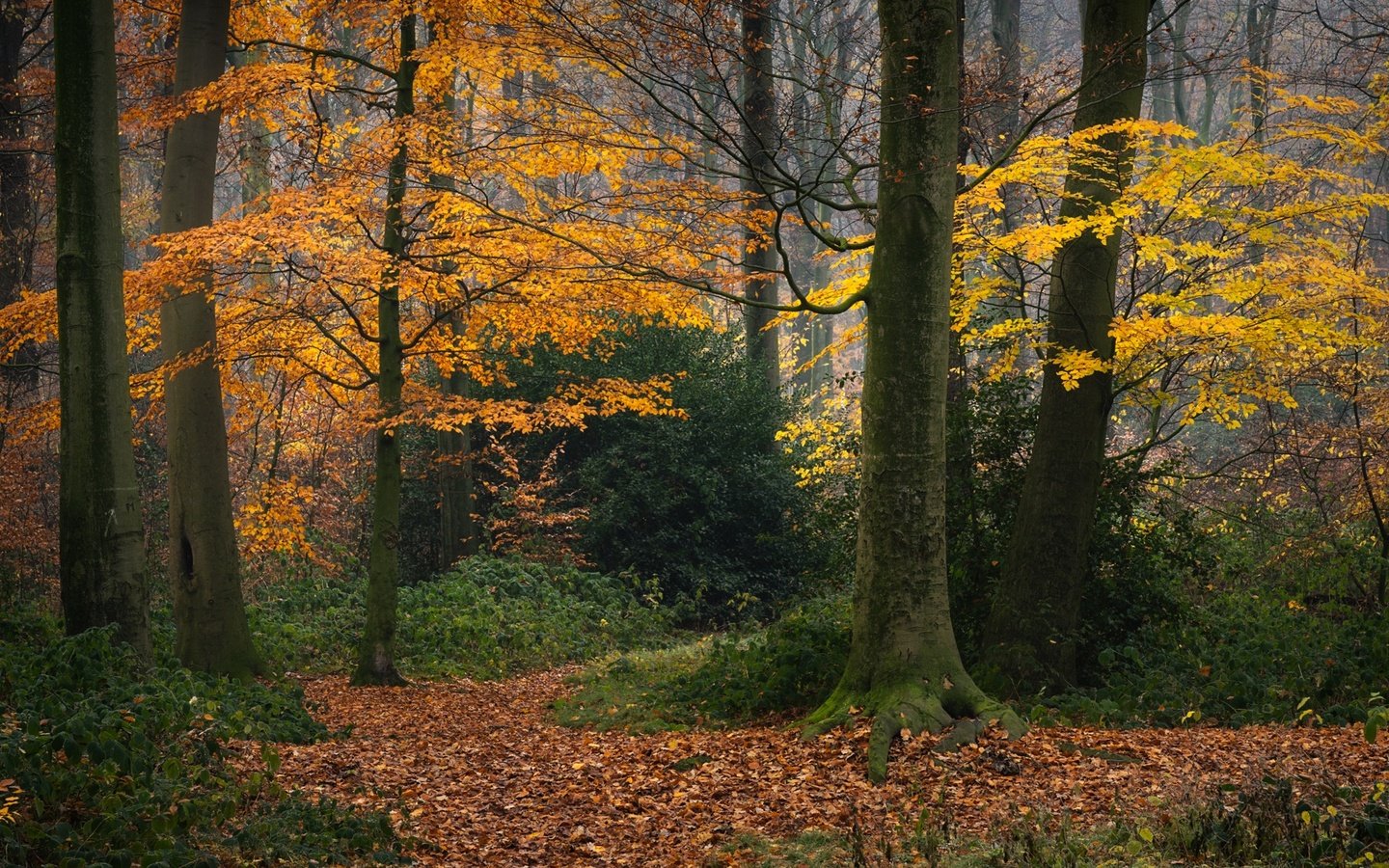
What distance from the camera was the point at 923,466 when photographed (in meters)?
6.90

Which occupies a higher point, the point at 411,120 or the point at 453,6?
the point at 453,6

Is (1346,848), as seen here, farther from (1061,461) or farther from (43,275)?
(43,275)

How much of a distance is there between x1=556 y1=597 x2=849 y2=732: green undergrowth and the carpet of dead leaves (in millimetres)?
545

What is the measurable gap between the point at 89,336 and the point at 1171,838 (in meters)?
6.58

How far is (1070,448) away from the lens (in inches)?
337

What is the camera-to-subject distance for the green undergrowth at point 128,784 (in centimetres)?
409

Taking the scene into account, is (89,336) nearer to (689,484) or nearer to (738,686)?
(738,686)

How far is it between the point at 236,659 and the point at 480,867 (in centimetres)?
587

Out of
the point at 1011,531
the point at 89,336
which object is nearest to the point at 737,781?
the point at 1011,531

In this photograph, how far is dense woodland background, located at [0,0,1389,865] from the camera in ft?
22.0

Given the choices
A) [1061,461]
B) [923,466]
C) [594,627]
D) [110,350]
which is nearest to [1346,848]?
[923,466]

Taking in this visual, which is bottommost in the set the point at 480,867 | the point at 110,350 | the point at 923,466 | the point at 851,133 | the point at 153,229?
the point at 480,867

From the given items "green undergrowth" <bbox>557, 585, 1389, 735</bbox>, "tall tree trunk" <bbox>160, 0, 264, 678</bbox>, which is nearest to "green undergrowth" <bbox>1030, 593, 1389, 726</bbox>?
"green undergrowth" <bbox>557, 585, 1389, 735</bbox>

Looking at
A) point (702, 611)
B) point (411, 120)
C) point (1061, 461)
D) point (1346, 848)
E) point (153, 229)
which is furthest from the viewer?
point (153, 229)
